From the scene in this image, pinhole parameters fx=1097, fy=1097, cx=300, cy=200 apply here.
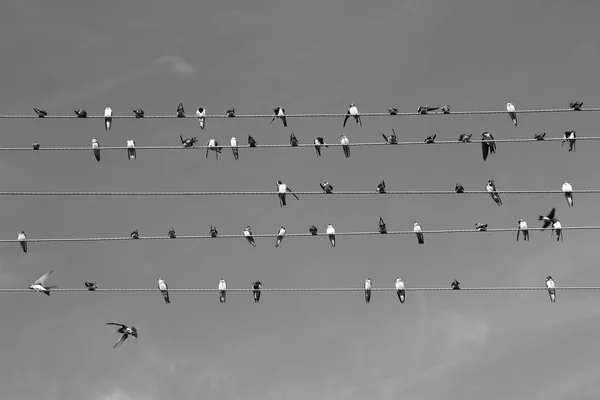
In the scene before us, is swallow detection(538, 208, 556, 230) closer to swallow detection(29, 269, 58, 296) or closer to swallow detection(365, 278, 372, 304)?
swallow detection(365, 278, 372, 304)

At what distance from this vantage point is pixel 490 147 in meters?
28.9

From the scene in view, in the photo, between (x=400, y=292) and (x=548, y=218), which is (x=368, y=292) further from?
(x=548, y=218)

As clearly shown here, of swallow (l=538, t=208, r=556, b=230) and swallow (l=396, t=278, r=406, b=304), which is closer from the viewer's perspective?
swallow (l=538, t=208, r=556, b=230)

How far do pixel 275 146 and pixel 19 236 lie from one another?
10485 millimetres

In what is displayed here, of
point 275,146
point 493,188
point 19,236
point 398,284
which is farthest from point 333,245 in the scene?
point 19,236

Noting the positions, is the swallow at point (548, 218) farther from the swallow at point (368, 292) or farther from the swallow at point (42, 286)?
the swallow at point (42, 286)

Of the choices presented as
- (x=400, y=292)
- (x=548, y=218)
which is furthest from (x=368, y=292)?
(x=548, y=218)

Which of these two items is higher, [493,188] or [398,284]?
[493,188]

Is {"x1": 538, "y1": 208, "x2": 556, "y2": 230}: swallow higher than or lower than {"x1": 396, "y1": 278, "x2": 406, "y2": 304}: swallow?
higher

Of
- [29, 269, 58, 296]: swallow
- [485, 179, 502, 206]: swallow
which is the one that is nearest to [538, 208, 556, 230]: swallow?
[485, 179, 502, 206]: swallow

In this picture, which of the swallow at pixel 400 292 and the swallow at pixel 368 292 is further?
the swallow at pixel 400 292

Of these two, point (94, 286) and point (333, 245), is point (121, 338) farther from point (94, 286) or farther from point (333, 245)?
point (333, 245)

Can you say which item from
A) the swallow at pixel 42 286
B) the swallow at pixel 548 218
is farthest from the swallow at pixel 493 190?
the swallow at pixel 42 286

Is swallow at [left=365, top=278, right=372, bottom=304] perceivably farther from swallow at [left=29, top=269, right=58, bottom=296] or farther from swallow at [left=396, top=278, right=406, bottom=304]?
swallow at [left=29, top=269, right=58, bottom=296]
